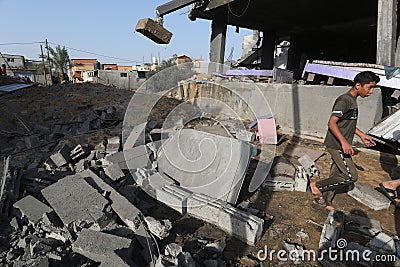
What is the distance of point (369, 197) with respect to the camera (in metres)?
3.80

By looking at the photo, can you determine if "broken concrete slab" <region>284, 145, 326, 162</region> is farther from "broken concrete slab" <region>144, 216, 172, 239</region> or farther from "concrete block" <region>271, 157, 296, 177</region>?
"broken concrete slab" <region>144, 216, 172, 239</region>

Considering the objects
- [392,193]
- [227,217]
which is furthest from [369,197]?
[227,217]

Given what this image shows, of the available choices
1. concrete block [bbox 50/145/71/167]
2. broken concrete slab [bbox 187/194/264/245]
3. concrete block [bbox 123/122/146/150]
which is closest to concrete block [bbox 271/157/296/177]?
broken concrete slab [bbox 187/194/264/245]

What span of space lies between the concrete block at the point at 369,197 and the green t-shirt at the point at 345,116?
112cm

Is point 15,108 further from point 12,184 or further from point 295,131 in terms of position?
point 295,131

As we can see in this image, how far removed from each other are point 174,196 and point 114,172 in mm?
1150

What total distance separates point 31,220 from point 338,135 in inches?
161

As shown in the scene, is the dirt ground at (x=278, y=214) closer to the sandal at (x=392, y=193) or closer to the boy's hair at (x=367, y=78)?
the sandal at (x=392, y=193)

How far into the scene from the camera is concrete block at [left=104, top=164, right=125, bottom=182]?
397 cm

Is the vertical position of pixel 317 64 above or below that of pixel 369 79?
above

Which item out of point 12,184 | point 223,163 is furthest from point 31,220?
point 223,163

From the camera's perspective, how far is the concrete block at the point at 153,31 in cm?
482

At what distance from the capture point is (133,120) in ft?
33.1

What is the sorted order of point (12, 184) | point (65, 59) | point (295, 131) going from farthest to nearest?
point (65, 59)
point (295, 131)
point (12, 184)
